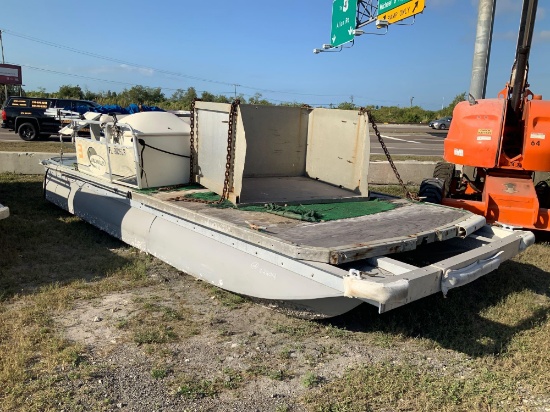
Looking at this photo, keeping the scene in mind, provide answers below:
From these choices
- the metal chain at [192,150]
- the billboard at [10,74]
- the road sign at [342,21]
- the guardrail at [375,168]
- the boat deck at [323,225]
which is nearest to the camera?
the boat deck at [323,225]

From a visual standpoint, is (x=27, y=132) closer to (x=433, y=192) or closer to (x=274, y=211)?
(x=274, y=211)

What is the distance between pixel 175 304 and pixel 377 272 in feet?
6.08

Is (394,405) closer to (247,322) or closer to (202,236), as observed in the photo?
(247,322)

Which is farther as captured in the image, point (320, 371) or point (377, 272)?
point (377, 272)

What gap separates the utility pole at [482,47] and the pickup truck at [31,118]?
13917 millimetres

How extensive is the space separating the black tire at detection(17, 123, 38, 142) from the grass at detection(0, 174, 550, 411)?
13394 mm

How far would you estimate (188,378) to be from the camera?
3.02m

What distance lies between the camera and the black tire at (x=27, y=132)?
16922 millimetres

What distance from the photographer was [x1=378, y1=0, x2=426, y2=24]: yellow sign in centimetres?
1324

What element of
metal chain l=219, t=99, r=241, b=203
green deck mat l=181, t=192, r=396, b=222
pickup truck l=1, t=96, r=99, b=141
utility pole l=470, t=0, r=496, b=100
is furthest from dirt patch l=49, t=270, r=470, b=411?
pickup truck l=1, t=96, r=99, b=141

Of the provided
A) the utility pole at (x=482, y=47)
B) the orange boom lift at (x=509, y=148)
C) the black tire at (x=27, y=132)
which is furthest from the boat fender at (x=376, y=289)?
the black tire at (x=27, y=132)

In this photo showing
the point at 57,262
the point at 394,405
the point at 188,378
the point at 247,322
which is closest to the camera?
the point at 394,405

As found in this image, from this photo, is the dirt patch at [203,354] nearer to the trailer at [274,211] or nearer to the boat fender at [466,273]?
the trailer at [274,211]

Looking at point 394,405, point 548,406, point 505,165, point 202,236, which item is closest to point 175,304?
point 202,236
